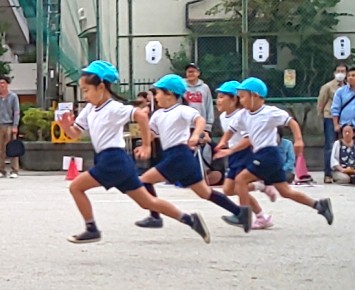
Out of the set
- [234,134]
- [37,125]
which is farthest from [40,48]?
[234,134]

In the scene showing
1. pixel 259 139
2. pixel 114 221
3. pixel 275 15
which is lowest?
pixel 114 221

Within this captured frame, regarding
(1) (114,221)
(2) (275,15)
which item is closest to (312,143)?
(2) (275,15)

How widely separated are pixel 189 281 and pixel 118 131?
1.71 m

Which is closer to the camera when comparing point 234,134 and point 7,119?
point 234,134

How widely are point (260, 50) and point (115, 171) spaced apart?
440 inches

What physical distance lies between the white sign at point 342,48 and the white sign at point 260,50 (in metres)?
1.32

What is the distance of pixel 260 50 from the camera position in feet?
61.5

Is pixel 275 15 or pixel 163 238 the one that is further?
pixel 275 15

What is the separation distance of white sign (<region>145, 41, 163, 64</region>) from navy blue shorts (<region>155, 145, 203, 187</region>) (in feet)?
34.3

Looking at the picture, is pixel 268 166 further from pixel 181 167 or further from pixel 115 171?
pixel 115 171

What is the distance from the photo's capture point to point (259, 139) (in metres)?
9.34

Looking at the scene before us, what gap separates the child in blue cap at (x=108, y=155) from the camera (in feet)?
26.1

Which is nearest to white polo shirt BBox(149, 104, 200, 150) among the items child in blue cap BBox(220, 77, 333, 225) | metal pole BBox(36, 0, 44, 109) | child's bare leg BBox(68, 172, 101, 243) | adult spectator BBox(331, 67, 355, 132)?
child in blue cap BBox(220, 77, 333, 225)

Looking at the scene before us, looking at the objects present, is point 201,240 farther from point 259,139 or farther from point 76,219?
point 76,219
